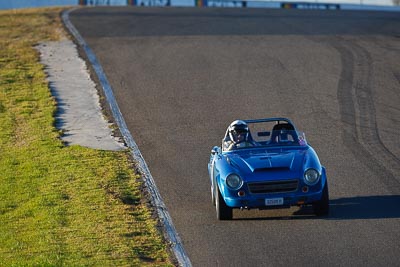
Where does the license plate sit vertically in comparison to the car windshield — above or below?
below

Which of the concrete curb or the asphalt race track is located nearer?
the concrete curb

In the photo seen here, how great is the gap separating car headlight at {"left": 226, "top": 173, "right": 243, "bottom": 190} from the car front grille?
7.0 inches

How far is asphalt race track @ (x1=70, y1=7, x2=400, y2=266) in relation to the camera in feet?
39.2

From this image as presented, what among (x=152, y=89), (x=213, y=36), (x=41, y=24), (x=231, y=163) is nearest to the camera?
(x=231, y=163)

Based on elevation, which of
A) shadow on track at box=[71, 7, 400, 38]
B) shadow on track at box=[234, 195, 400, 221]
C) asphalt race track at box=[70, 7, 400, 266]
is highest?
shadow on track at box=[234, 195, 400, 221]

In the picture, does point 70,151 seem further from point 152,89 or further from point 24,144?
point 152,89

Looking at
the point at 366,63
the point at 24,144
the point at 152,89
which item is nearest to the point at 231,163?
the point at 24,144

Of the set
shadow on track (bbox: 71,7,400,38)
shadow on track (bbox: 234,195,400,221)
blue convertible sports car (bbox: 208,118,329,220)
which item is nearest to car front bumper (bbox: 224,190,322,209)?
blue convertible sports car (bbox: 208,118,329,220)

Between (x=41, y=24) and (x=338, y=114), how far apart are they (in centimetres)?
1482

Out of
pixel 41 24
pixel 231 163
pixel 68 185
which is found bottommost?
pixel 41 24

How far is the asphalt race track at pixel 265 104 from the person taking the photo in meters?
11.9

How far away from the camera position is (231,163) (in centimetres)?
1352

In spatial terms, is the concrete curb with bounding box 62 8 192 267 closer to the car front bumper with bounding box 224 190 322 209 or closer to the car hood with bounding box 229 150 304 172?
the car front bumper with bounding box 224 190 322 209

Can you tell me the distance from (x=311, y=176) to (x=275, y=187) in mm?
535
